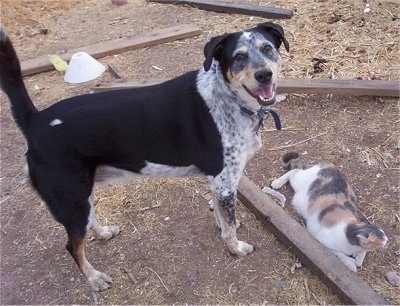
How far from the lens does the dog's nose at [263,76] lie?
8.64 feet

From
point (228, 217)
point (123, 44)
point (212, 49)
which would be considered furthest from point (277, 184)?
point (123, 44)

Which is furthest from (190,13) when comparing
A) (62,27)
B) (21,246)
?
(21,246)

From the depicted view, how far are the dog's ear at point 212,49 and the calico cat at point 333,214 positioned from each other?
127 centimetres

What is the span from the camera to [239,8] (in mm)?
6625

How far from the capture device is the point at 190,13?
22.8ft

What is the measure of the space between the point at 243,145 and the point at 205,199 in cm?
102

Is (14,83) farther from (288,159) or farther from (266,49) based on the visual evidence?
(288,159)

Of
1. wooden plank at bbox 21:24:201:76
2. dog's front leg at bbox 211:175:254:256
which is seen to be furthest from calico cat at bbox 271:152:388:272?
wooden plank at bbox 21:24:201:76

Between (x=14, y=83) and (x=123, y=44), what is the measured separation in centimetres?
348

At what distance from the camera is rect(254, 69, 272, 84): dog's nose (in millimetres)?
2635

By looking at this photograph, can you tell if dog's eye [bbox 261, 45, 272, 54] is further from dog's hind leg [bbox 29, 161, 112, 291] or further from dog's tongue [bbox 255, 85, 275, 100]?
dog's hind leg [bbox 29, 161, 112, 291]

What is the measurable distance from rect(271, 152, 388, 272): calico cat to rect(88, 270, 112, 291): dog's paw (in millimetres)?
1433

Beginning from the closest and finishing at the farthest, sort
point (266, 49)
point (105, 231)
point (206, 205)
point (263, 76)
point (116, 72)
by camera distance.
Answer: point (263, 76) < point (266, 49) < point (105, 231) < point (206, 205) < point (116, 72)

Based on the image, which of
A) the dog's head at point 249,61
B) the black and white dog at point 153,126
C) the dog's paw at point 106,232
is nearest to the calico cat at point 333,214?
the black and white dog at point 153,126
